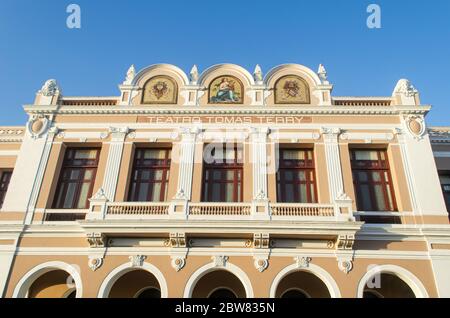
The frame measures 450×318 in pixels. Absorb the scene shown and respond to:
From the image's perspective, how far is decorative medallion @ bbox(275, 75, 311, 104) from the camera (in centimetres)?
1830

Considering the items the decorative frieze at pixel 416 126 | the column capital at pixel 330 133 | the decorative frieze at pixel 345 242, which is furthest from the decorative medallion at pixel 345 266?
the decorative frieze at pixel 416 126

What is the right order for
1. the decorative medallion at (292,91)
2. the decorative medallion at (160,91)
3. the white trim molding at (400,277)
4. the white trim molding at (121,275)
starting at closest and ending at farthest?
the white trim molding at (400,277), the white trim molding at (121,275), the decorative medallion at (292,91), the decorative medallion at (160,91)

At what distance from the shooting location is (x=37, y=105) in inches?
702

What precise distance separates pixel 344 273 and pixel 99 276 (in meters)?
9.03

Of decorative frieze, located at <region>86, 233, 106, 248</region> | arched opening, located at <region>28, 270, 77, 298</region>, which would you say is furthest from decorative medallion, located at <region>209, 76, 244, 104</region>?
arched opening, located at <region>28, 270, 77, 298</region>

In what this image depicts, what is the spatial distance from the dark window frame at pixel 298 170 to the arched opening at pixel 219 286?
3.86 meters

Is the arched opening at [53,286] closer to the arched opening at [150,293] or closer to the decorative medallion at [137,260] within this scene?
the arched opening at [150,293]

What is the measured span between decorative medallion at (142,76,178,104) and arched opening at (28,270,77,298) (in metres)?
8.56

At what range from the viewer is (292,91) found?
60.8ft

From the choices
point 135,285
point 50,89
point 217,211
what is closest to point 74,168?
point 50,89

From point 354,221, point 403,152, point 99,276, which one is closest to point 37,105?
point 99,276

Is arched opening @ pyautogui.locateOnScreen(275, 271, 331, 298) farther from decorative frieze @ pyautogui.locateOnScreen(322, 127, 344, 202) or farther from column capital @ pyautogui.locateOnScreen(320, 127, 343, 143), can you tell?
column capital @ pyautogui.locateOnScreen(320, 127, 343, 143)

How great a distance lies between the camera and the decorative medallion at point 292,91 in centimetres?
1830
